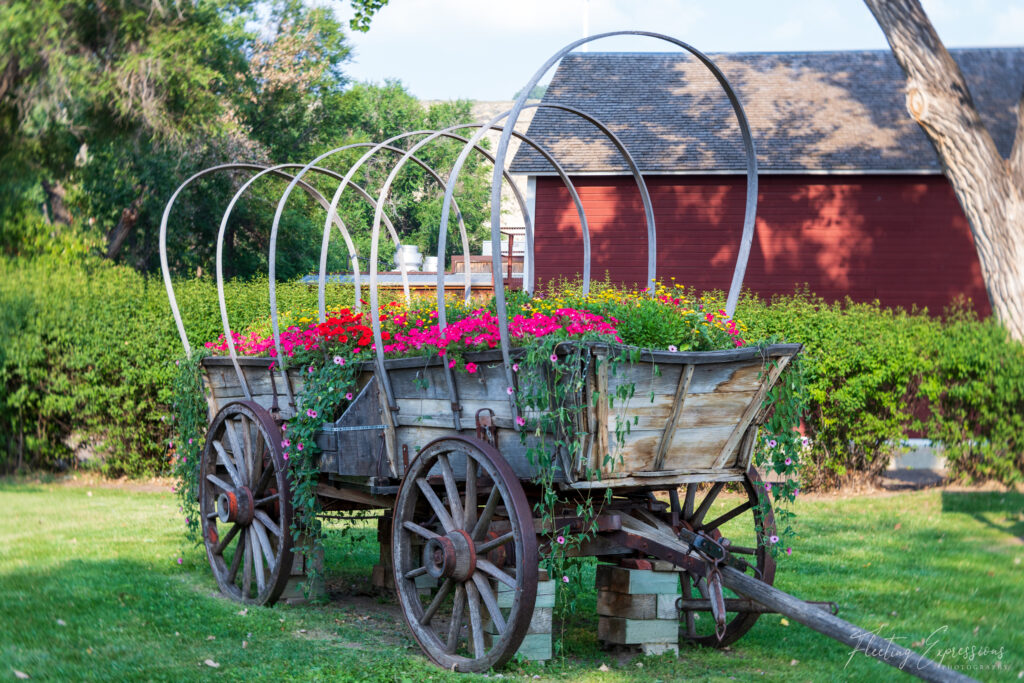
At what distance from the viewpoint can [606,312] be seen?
4539mm

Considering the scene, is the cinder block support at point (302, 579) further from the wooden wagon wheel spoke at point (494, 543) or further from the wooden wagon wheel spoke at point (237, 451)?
the wooden wagon wheel spoke at point (494, 543)

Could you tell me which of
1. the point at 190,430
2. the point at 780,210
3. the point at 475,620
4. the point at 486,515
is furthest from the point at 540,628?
the point at 780,210

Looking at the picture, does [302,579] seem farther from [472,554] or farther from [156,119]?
[156,119]

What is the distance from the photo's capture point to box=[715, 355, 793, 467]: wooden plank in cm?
408

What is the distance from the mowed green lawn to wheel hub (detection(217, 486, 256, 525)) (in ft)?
1.57

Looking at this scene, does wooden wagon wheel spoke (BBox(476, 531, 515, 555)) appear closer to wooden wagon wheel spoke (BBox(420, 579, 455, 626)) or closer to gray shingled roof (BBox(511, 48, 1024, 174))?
wooden wagon wheel spoke (BBox(420, 579, 455, 626))

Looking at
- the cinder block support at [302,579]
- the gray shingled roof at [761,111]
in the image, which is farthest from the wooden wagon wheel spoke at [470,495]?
the gray shingled roof at [761,111]

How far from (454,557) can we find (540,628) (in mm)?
567

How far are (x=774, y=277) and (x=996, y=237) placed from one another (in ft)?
21.4

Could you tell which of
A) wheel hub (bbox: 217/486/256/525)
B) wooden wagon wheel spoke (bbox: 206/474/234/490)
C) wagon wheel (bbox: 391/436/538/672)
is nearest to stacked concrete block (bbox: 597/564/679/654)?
wagon wheel (bbox: 391/436/538/672)

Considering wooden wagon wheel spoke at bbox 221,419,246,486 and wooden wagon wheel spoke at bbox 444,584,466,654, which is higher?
wooden wagon wheel spoke at bbox 221,419,246,486

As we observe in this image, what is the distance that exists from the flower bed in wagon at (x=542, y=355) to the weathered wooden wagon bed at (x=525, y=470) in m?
0.04

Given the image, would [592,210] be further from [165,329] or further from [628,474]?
[628,474]

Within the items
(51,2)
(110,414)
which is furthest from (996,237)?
(51,2)
